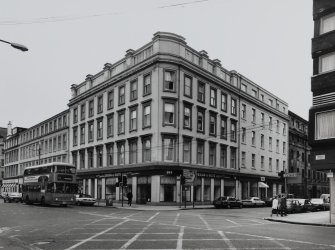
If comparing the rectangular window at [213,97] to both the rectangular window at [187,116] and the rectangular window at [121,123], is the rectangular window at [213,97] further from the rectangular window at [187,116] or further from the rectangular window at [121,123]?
the rectangular window at [121,123]

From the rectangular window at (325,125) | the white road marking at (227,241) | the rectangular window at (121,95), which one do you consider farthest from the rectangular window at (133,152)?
the white road marking at (227,241)

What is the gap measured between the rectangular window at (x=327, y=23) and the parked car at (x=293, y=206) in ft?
45.8

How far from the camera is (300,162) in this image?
75750 mm

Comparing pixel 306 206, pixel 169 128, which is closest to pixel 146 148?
pixel 169 128

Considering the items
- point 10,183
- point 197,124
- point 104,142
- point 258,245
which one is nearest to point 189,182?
point 197,124

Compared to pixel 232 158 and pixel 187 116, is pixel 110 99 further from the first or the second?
pixel 232 158

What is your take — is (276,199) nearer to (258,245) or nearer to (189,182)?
(189,182)

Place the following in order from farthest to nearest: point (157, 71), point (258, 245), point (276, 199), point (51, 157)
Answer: point (51, 157)
point (157, 71)
point (276, 199)
point (258, 245)

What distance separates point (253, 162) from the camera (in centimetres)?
5894

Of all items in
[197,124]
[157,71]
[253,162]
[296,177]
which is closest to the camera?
[296,177]

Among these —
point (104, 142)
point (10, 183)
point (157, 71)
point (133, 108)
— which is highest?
point (157, 71)

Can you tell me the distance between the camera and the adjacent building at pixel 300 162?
71.9 m

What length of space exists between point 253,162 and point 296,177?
25.5 metres

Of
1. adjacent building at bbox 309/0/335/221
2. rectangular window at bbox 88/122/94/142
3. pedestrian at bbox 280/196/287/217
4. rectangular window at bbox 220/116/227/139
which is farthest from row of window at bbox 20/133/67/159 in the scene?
adjacent building at bbox 309/0/335/221
